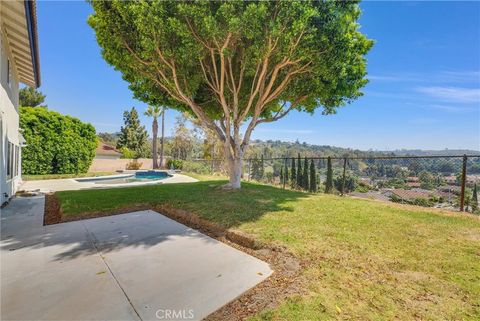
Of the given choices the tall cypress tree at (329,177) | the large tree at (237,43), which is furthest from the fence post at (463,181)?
the tall cypress tree at (329,177)

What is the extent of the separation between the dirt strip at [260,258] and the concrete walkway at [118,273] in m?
0.12

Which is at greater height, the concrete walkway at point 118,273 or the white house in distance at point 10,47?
the white house in distance at point 10,47

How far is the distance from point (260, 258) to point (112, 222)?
12.3ft

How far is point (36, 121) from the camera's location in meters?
16.2

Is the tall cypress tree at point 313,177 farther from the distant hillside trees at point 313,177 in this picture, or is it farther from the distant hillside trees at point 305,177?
the distant hillside trees at point 305,177

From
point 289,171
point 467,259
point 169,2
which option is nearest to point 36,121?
point 169,2

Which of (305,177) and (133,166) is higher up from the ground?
(305,177)

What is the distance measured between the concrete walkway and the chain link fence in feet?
22.1

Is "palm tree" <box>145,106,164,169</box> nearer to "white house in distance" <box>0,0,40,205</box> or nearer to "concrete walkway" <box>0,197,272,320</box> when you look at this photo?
"white house in distance" <box>0,0,40,205</box>

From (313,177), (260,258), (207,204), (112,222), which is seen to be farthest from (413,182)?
(112,222)

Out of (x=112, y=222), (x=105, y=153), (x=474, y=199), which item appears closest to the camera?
(x=112, y=222)

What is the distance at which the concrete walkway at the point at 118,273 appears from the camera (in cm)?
238

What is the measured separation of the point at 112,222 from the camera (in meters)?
5.51

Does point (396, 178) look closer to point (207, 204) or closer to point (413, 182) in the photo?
point (413, 182)
